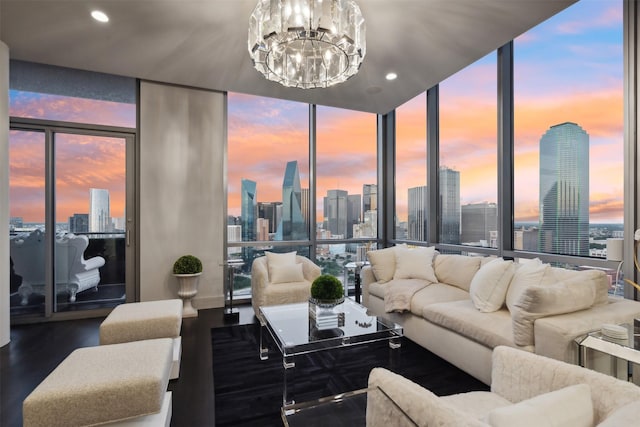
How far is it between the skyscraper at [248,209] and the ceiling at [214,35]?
4.71 ft

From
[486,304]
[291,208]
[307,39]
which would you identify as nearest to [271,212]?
[291,208]

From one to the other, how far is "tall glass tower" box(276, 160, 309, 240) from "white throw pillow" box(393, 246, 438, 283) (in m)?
1.77

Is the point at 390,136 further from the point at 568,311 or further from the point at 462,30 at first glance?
the point at 568,311

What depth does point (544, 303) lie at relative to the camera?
6.55ft

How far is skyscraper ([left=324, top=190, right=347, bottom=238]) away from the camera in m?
5.23

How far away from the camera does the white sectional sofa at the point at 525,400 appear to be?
847mm

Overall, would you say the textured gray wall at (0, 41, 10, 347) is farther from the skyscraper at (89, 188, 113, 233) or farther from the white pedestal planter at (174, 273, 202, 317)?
the white pedestal planter at (174, 273, 202, 317)

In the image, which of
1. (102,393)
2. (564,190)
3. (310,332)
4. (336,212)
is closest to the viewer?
(102,393)

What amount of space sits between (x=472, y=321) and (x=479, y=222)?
1.78m

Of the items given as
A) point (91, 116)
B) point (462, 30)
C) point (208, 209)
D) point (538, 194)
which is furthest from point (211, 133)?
point (538, 194)

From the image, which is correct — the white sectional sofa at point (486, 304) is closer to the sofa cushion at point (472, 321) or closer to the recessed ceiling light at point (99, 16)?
the sofa cushion at point (472, 321)

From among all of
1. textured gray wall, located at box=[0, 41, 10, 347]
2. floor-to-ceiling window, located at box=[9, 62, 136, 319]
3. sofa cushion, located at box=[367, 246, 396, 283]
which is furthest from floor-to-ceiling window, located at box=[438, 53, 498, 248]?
textured gray wall, located at box=[0, 41, 10, 347]

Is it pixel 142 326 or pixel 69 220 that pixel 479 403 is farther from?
pixel 69 220

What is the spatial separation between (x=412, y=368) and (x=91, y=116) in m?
4.66
